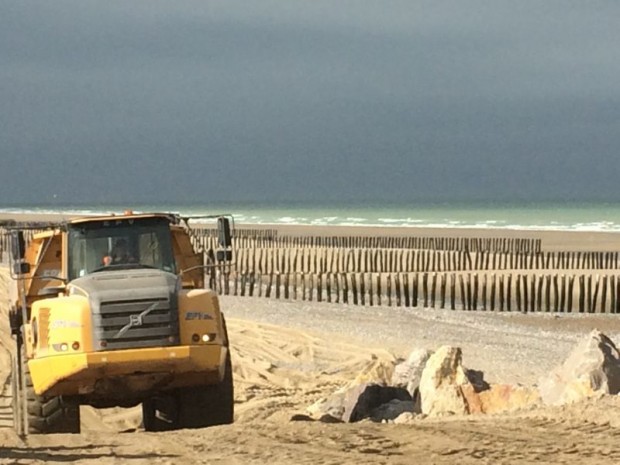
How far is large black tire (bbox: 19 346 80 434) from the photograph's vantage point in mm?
12945

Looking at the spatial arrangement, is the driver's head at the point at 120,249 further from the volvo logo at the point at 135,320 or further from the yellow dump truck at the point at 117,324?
the volvo logo at the point at 135,320

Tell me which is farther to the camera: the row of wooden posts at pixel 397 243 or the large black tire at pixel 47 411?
the row of wooden posts at pixel 397 243

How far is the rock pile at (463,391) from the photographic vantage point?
45.7ft

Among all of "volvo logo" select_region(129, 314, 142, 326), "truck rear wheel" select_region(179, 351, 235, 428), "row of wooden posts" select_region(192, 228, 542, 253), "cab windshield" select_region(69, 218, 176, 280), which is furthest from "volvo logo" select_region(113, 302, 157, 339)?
"row of wooden posts" select_region(192, 228, 542, 253)

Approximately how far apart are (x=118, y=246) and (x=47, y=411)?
6.31 ft

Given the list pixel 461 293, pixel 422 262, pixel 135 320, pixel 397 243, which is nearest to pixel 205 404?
pixel 135 320

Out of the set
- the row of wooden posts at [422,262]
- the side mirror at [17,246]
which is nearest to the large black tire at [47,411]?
the side mirror at [17,246]

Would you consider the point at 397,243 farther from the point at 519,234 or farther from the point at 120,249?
the point at 120,249

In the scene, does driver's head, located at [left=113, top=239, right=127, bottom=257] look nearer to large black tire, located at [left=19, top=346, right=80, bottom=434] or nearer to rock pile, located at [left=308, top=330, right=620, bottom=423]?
large black tire, located at [left=19, top=346, right=80, bottom=434]

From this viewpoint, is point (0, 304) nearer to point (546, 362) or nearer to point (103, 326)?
point (546, 362)

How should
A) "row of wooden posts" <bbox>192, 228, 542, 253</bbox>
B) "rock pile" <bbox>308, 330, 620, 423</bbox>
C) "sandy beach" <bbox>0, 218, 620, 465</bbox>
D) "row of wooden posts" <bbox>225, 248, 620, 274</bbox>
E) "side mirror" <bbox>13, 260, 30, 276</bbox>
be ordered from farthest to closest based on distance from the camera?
"row of wooden posts" <bbox>192, 228, 542, 253</bbox>
"row of wooden posts" <bbox>225, 248, 620, 274</bbox>
"rock pile" <bbox>308, 330, 620, 423</bbox>
"side mirror" <bbox>13, 260, 30, 276</bbox>
"sandy beach" <bbox>0, 218, 620, 465</bbox>

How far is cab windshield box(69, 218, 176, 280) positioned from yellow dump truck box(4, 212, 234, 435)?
1 cm

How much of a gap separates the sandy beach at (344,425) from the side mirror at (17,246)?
1.88 metres

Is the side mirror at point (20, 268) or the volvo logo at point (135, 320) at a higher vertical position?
the side mirror at point (20, 268)
